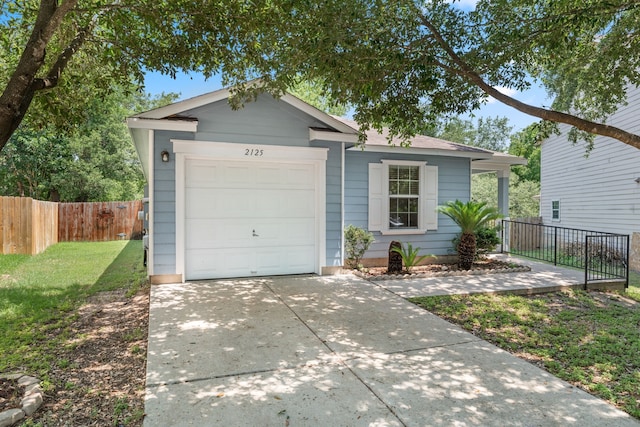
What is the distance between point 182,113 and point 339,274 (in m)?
4.47

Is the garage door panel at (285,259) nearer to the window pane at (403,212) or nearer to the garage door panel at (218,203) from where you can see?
the garage door panel at (218,203)

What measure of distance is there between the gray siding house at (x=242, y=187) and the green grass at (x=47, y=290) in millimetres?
1502

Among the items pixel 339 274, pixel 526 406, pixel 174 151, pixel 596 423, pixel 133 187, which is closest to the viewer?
pixel 596 423

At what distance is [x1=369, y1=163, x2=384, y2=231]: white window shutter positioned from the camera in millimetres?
9383

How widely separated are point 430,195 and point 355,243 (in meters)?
2.73

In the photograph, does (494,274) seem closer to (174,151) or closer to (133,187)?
(174,151)

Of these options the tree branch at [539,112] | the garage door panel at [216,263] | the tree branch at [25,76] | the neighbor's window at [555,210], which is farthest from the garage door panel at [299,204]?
the neighbor's window at [555,210]

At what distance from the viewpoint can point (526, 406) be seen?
301 centimetres

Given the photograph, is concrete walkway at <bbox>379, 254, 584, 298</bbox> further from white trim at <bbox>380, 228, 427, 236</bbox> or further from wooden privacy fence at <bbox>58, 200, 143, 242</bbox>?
wooden privacy fence at <bbox>58, 200, 143, 242</bbox>

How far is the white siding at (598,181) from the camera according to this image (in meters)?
12.0

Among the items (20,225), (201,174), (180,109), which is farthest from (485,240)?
(20,225)

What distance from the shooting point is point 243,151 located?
7.30 m

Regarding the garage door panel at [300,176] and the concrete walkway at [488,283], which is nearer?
the concrete walkway at [488,283]

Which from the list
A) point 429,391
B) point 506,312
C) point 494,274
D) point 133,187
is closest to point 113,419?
point 429,391
